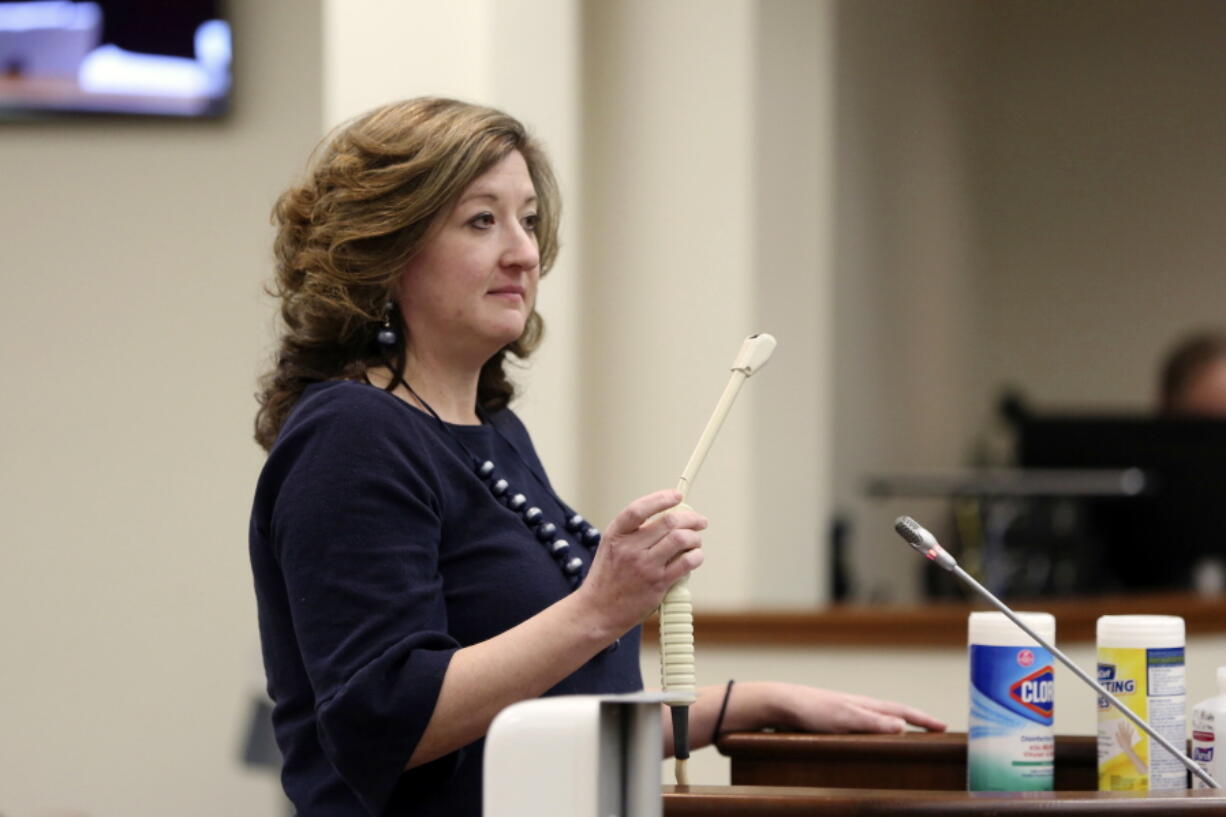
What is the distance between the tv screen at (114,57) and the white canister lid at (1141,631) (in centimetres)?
232

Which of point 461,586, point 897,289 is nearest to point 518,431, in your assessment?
point 461,586

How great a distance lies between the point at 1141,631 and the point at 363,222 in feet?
2.52

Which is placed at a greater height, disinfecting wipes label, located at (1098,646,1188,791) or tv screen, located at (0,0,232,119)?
tv screen, located at (0,0,232,119)

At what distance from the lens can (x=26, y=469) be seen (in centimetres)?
328

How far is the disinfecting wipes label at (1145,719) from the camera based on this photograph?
135 cm

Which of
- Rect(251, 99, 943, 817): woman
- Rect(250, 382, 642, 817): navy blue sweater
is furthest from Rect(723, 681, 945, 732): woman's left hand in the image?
Rect(250, 382, 642, 817): navy blue sweater

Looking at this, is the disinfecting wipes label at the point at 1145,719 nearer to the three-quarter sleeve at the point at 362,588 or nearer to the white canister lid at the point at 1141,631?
the white canister lid at the point at 1141,631

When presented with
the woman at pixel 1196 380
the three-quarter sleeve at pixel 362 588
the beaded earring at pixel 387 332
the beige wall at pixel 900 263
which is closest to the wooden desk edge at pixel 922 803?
the three-quarter sleeve at pixel 362 588

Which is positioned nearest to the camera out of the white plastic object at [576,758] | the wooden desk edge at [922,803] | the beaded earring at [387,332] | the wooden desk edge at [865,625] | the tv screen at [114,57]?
the white plastic object at [576,758]

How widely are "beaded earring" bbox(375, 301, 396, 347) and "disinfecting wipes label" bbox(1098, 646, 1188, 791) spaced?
691 mm

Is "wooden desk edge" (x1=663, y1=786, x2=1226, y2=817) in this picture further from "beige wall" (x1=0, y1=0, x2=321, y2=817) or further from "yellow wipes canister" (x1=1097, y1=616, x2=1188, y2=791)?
"beige wall" (x1=0, y1=0, x2=321, y2=817)

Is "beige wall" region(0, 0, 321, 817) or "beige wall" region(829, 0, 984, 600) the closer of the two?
"beige wall" region(0, 0, 321, 817)

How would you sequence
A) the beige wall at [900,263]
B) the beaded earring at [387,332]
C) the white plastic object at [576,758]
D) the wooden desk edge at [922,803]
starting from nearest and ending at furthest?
1. the white plastic object at [576,758]
2. the wooden desk edge at [922,803]
3. the beaded earring at [387,332]
4. the beige wall at [900,263]

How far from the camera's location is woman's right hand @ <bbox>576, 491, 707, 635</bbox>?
1.22 m
